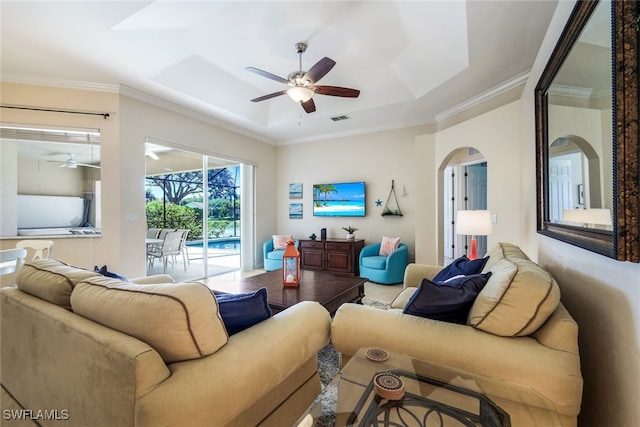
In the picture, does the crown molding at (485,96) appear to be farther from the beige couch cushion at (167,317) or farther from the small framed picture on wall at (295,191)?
the beige couch cushion at (167,317)

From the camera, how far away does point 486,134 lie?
3.57 m

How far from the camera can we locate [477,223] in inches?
106

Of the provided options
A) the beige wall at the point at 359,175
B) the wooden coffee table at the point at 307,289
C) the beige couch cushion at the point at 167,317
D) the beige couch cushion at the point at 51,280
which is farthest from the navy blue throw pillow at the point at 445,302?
the beige wall at the point at 359,175

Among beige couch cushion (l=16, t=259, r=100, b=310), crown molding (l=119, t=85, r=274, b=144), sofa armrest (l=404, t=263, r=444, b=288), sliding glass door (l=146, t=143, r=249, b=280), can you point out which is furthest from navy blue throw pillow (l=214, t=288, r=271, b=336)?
crown molding (l=119, t=85, r=274, b=144)

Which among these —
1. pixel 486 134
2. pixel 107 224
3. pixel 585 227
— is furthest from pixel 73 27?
pixel 486 134

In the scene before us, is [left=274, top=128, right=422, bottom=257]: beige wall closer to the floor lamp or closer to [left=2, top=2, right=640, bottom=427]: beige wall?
[left=2, top=2, right=640, bottom=427]: beige wall

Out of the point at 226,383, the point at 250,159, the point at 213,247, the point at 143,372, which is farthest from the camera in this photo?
the point at 250,159

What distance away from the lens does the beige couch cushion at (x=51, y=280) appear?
1.30m

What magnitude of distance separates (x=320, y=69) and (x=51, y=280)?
8.23 feet

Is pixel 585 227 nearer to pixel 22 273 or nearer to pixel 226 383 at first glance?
pixel 226 383

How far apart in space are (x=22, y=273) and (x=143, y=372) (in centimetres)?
133

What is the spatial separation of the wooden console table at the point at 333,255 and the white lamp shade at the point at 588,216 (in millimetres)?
3559

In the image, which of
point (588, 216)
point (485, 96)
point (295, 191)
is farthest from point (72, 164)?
point (485, 96)

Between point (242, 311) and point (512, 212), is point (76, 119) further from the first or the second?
point (512, 212)
